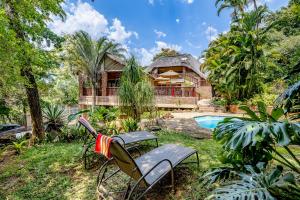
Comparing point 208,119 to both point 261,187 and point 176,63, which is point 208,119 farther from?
point 176,63

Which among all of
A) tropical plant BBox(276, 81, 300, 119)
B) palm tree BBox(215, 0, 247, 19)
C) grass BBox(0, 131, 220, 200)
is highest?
palm tree BBox(215, 0, 247, 19)

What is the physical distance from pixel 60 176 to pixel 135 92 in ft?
12.1

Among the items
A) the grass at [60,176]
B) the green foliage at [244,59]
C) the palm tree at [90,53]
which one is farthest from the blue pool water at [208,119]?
the palm tree at [90,53]

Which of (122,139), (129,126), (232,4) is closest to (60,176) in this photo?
(122,139)

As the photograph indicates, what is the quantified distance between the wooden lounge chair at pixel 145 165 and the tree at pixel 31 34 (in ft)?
13.5

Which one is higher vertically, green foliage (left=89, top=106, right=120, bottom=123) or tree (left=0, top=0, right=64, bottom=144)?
tree (left=0, top=0, right=64, bottom=144)

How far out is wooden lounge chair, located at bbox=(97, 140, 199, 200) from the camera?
272 centimetres

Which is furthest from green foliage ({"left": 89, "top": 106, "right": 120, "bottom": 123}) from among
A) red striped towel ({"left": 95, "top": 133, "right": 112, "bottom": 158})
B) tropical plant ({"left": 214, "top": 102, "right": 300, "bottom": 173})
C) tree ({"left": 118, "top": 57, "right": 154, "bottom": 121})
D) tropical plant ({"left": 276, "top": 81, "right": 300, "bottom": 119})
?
tropical plant ({"left": 276, "top": 81, "right": 300, "bottom": 119})

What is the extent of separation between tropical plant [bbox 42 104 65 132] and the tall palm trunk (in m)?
1.11

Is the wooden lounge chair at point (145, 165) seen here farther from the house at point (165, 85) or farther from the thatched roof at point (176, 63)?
the thatched roof at point (176, 63)

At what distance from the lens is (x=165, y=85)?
21.5 m

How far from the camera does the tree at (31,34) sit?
579 cm

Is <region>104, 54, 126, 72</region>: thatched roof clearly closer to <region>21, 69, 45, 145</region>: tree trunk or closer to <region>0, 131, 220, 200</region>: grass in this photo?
<region>21, 69, 45, 145</region>: tree trunk

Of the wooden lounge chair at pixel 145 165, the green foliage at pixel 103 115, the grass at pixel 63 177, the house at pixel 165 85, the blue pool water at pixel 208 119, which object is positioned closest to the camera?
the wooden lounge chair at pixel 145 165
